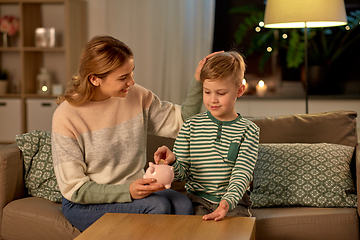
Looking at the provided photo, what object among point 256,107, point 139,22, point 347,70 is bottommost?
point 256,107

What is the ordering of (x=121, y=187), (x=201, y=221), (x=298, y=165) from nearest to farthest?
(x=201, y=221) < (x=121, y=187) < (x=298, y=165)

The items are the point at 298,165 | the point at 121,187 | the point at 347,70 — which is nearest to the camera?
the point at 121,187

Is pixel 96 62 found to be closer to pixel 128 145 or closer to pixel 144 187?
pixel 128 145

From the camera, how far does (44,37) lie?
3.83 metres

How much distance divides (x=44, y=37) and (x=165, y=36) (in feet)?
3.53

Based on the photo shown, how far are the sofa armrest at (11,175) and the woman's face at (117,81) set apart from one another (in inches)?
24.5

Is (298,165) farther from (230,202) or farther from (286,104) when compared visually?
(286,104)

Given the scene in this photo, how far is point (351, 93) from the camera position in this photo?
3.64 meters

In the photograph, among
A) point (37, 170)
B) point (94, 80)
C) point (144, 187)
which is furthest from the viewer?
point (37, 170)

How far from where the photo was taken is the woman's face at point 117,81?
1.64m

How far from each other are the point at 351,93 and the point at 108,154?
8.60ft

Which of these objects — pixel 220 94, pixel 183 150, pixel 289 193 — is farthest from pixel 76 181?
pixel 289 193

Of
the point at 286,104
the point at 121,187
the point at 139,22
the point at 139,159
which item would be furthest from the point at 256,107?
the point at 121,187

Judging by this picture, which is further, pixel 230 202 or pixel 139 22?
pixel 139 22
